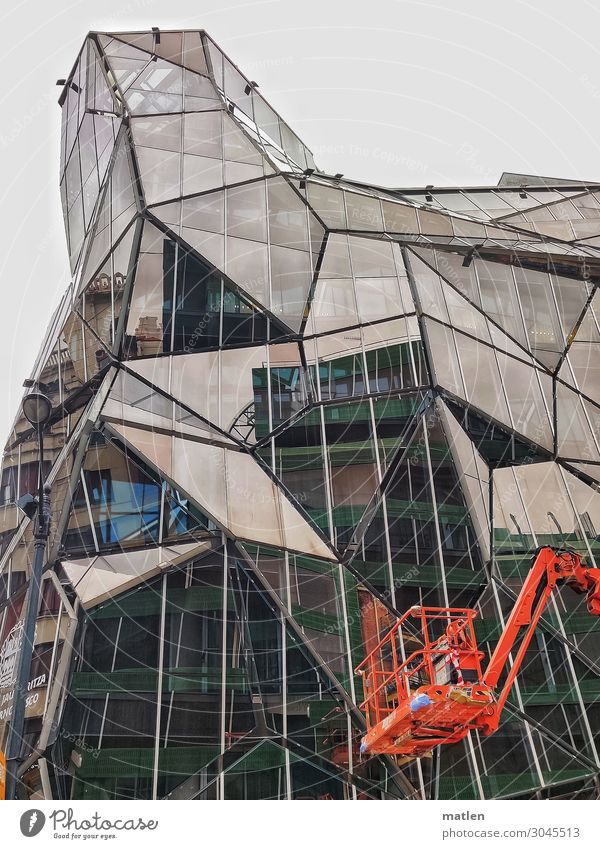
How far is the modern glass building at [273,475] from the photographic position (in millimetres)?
15336

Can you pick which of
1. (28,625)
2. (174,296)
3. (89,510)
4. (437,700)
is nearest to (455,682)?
(437,700)

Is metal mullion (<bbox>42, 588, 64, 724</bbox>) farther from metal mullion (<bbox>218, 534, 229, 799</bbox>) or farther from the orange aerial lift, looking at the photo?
the orange aerial lift

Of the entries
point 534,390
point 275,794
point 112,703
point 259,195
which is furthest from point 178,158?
point 275,794

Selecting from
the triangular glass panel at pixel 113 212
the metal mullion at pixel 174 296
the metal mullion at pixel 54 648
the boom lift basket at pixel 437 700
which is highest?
the triangular glass panel at pixel 113 212

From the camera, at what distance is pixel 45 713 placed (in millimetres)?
15578

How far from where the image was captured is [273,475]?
58.5ft

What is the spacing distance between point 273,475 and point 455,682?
7.12 meters

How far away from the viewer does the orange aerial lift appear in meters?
11.9

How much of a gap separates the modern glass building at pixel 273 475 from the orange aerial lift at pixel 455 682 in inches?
80.2

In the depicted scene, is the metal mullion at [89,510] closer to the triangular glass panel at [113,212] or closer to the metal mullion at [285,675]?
the metal mullion at [285,675]

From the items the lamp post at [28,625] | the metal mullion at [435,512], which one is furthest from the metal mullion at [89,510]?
the metal mullion at [435,512]

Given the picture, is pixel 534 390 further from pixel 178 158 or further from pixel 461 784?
pixel 178 158

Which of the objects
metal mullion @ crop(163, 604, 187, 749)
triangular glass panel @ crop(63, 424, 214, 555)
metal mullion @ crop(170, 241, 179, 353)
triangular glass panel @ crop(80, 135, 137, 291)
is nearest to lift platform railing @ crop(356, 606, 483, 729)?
metal mullion @ crop(163, 604, 187, 749)

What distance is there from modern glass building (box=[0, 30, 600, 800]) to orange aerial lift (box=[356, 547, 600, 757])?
2038mm
